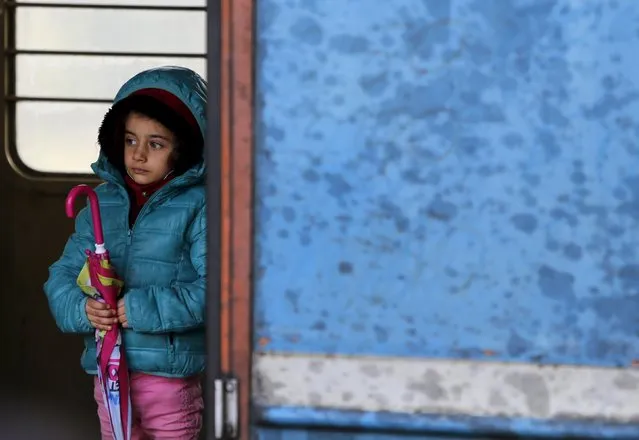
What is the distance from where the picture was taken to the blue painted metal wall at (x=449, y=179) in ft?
5.10

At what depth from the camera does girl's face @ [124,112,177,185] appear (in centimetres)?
234

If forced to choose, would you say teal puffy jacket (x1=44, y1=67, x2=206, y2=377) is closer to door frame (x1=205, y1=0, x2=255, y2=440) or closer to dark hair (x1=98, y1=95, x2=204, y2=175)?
dark hair (x1=98, y1=95, x2=204, y2=175)

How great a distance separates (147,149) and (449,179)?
100 centimetres

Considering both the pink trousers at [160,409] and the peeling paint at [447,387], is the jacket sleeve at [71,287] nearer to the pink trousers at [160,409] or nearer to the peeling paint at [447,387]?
the pink trousers at [160,409]

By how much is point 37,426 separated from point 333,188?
2641 mm

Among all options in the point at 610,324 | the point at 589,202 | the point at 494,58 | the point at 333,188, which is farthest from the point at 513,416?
the point at 494,58

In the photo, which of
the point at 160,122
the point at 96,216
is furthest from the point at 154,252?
the point at 160,122

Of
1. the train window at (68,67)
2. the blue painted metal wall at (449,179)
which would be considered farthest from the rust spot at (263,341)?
the train window at (68,67)

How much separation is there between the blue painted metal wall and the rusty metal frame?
0.07ft

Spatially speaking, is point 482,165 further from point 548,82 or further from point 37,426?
point 37,426

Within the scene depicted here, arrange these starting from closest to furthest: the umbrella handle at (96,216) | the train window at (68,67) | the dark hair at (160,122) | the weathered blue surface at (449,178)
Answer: the weathered blue surface at (449,178) < the umbrella handle at (96,216) < the dark hair at (160,122) < the train window at (68,67)

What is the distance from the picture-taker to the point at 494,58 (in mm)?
1561

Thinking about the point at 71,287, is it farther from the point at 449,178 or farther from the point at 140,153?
Answer: the point at 449,178

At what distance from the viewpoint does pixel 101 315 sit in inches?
87.2
